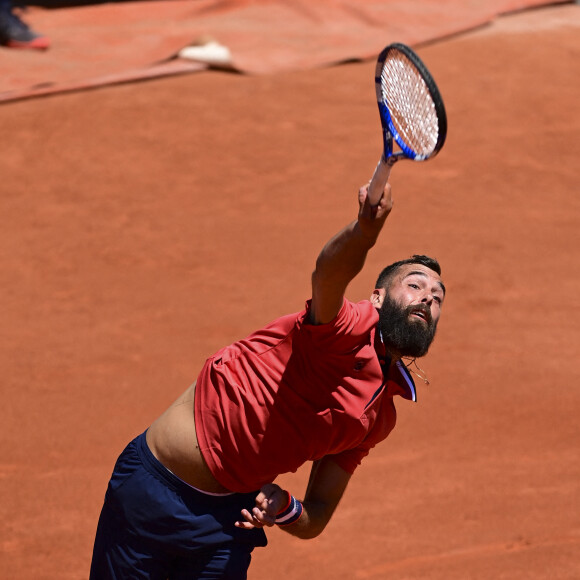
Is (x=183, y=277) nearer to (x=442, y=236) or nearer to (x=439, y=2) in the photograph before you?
(x=442, y=236)

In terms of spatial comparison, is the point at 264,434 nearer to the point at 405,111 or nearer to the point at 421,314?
the point at 421,314

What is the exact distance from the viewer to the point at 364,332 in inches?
128

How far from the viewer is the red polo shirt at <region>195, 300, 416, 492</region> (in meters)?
3.28

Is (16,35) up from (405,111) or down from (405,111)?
down

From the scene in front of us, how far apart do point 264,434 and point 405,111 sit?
3.64 feet

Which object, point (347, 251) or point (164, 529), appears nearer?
point (347, 251)

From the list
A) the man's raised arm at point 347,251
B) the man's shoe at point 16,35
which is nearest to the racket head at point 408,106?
the man's raised arm at point 347,251

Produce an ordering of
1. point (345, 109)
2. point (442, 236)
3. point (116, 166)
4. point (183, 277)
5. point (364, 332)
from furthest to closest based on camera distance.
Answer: point (345, 109) < point (116, 166) < point (442, 236) < point (183, 277) < point (364, 332)

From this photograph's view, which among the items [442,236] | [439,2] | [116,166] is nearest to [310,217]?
[442,236]

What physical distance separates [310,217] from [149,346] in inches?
77.4

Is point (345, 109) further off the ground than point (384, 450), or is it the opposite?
point (345, 109)

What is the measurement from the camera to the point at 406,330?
3291 millimetres

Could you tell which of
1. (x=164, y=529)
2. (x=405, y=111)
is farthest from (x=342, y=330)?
(x=164, y=529)

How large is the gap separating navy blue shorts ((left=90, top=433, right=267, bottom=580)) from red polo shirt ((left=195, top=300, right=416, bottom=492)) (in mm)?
146
